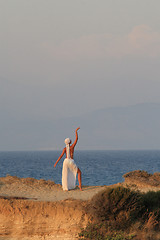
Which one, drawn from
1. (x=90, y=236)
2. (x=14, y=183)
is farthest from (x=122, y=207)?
(x=14, y=183)

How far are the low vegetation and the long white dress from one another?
448 centimetres

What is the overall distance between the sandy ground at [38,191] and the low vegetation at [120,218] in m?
2.52

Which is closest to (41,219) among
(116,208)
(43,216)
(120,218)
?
(43,216)

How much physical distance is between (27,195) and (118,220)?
20.0ft

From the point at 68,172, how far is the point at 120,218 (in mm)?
5762

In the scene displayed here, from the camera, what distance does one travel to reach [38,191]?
68.4 feet

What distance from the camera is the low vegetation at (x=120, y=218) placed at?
15078 millimetres

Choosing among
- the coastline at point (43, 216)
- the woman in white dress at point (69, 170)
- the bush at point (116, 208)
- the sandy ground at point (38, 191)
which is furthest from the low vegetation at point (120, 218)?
the woman in white dress at point (69, 170)

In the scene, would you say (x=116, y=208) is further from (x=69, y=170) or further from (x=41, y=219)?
(x=69, y=170)

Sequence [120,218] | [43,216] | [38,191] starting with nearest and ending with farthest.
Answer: [120,218] < [43,216] < [38,191]

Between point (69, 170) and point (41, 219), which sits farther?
point (69, 170)

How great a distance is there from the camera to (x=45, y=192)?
20.5 metres

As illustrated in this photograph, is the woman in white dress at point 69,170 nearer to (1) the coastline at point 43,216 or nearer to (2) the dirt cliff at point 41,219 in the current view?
(1) the coastline at point 43,216

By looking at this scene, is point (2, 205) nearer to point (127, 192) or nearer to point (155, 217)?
point (127, 192)
